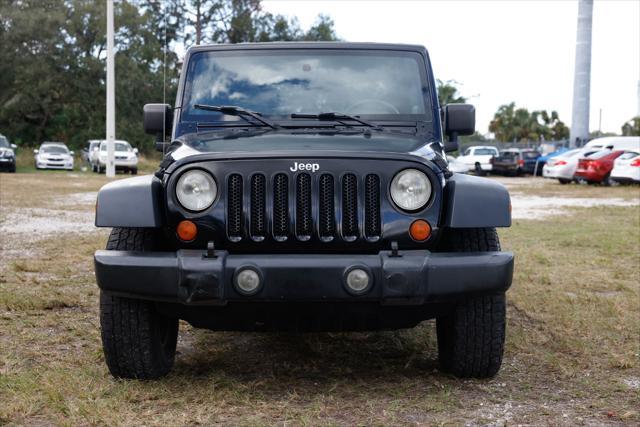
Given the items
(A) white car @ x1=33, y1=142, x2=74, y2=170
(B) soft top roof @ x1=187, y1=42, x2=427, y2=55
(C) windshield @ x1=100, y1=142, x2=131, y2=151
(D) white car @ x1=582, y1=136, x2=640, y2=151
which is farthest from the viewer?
(A) white car @ x1=33, y1=142, x2=74, y2=170

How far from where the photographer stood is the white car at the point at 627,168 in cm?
2588

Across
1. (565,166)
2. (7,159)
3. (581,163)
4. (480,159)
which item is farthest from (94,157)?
(581,163)

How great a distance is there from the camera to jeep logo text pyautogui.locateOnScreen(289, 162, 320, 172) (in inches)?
Result: 159

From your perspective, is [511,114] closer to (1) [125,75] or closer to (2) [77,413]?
(1) [125,75]

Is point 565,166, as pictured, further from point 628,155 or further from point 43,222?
point 43,222

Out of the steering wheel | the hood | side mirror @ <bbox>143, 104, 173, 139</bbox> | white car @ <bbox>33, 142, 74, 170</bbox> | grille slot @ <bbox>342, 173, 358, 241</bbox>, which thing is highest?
the steering wheel

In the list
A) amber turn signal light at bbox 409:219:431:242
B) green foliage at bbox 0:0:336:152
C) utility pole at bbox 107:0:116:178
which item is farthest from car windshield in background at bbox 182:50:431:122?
green foliage at bbox 0:0:336:152

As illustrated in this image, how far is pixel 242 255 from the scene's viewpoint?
155 inches

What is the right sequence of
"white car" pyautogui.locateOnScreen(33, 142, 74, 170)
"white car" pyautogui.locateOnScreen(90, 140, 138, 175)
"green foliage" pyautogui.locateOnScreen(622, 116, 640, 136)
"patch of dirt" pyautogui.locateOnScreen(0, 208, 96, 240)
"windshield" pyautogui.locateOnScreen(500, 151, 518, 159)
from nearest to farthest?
"patch of dirt" pyautogui.locateOnScreen(0, 208, 96, 240) < "white car" pyautogui.locateOnScreen(90, 140, 138, 175) < "white car" pyautogui.locateOnScreen(33, 142, 74, 170) < "windshield" pyautogui.locateOnScreen(500, 151, 518, 159) < "green foliage" pyautogui.locateOnScreen(622, 116, 640, 136)

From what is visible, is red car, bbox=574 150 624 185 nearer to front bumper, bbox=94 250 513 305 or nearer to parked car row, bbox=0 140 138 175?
parked car row, bbox=0 140 138 175

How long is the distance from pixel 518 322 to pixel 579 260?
345cm

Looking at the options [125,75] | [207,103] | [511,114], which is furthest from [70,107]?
[207,103]

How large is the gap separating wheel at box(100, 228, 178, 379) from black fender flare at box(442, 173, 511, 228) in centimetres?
147

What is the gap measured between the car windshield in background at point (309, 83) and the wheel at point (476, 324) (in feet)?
3.83
